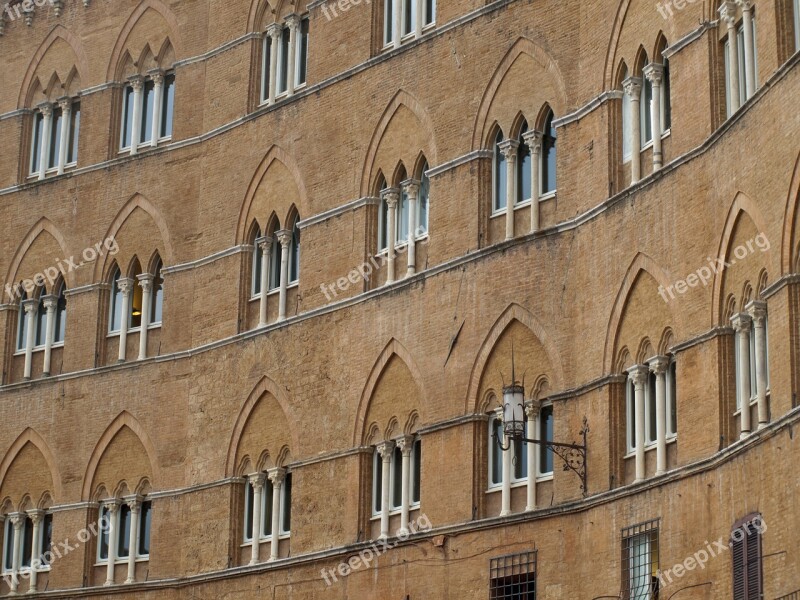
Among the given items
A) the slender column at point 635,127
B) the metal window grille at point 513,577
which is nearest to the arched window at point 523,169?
the slender column at point 635,127

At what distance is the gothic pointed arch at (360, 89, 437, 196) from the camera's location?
29.1 metres

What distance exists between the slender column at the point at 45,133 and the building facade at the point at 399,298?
61 mm

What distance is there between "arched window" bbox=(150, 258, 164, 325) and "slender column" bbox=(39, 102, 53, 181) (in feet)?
13.2

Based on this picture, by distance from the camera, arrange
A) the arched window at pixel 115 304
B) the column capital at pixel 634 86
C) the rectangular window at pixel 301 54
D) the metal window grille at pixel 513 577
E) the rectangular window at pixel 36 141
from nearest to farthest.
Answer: the column capital at pixel 634 86 → the metal window grille at pixel 513 577 → the rectangular window at pixel 301 54 → the arched window at pixel 115 304 → the rectangular window at pixel 36 141

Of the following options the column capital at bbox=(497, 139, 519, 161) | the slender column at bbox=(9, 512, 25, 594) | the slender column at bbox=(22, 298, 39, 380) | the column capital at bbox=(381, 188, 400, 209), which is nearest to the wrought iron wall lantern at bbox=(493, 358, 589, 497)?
the column capital at bbox=(497, 139, 519, 161)

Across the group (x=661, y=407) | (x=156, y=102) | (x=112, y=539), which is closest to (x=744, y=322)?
(x=661, y=407)

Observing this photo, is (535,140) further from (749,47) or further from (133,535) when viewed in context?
(133,535)

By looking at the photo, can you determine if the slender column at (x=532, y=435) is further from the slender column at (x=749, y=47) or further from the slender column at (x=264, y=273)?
the slender column at (x=264, y=273)

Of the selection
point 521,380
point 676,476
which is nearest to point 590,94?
point 521,380

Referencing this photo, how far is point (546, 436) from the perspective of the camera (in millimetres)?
26141

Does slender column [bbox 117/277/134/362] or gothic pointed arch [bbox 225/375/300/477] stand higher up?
slender column [bbox 117/277/134/362]

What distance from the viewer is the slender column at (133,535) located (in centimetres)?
3241

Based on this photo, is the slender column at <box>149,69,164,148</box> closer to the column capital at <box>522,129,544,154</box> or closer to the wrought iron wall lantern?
the column capital at <box>522,129,544,154</box>

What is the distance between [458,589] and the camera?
26531mm
